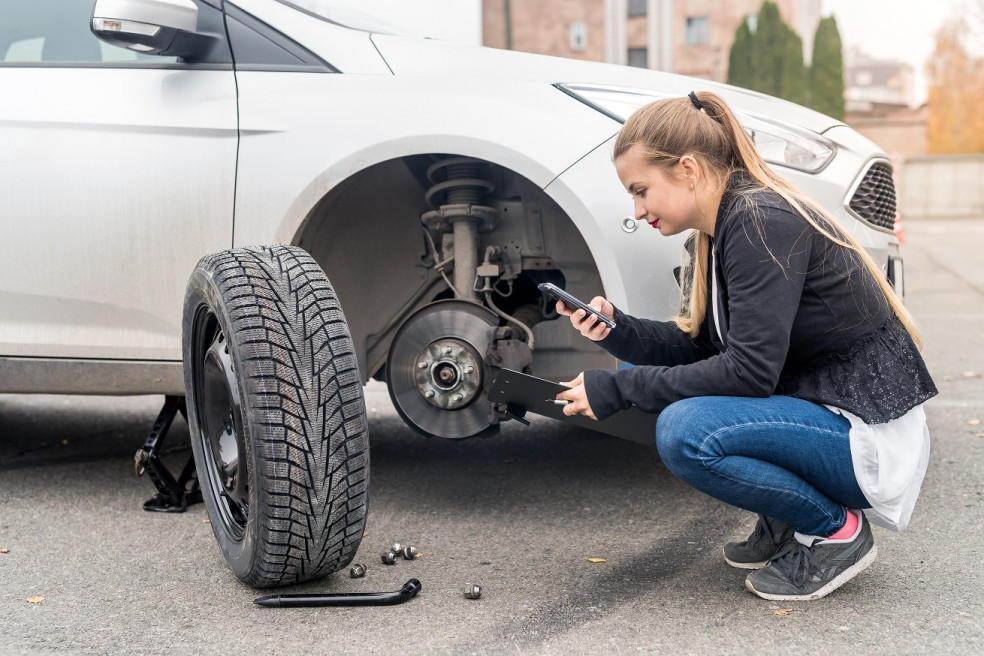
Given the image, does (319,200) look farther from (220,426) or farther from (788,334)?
(788,334)

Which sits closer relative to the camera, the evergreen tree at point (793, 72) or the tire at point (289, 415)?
the tire at point (289, 415)

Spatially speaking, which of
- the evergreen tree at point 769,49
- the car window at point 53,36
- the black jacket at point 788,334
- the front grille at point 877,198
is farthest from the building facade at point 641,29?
the black jacket at point 788,334

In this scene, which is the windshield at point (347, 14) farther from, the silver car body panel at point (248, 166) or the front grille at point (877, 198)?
the front grille at point (877, 198)

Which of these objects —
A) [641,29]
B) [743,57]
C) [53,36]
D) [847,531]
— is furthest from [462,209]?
[641,29]

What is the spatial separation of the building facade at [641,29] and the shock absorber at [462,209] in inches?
1500

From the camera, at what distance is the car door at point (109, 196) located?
9.16 feet

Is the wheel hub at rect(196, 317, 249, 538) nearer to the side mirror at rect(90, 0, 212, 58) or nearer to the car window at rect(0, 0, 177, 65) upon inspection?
the side mirror at rect(90, 0, 212, 58)

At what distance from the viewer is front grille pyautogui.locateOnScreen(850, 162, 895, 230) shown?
282 cm

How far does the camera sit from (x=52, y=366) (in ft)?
9.87

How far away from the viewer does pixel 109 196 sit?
2840 mm

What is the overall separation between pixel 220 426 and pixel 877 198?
1.92 m

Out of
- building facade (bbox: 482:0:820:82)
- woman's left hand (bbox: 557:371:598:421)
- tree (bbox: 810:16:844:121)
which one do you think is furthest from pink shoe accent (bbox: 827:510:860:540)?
building facade (bbox: 482:0:820:82)

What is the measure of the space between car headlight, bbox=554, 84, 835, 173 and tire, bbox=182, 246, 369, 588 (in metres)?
0.85

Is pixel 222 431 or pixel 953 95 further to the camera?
pixel 953 95
